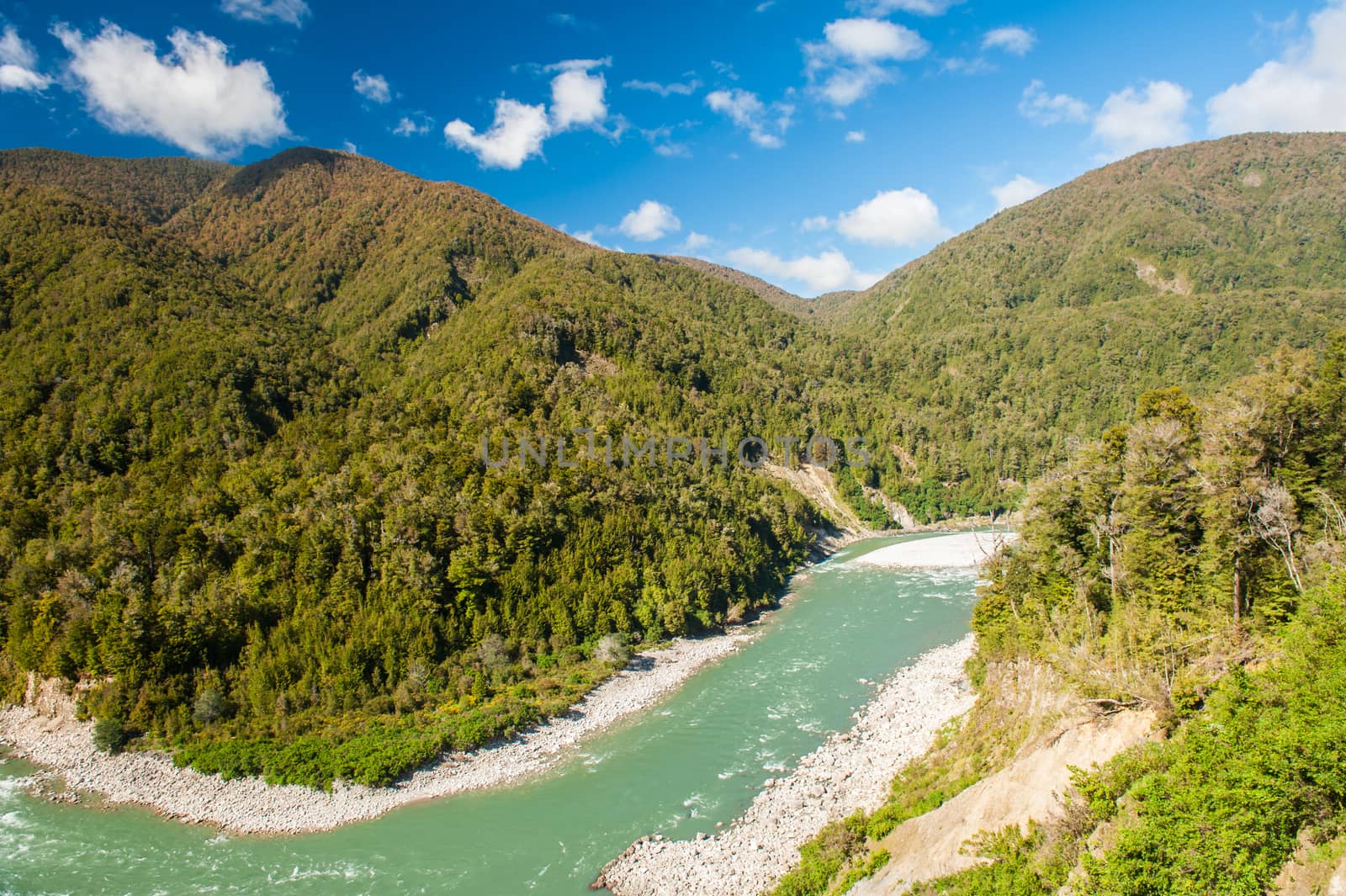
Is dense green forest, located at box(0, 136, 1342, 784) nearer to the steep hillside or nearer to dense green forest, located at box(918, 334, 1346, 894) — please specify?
the steep hillside

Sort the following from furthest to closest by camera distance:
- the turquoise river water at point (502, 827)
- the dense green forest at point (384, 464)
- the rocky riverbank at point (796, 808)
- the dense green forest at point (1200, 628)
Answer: the dense green forest at point (384, 464)
the turquoise river water at point (502, 827)
the rocky riverbank at point (796, 808)
the dense green forest at point (1200, 628)

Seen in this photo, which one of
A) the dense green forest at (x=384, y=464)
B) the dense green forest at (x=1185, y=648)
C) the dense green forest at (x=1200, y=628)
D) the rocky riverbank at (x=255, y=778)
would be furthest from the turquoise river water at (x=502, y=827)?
the dense green forest at (x=1200, y=628)

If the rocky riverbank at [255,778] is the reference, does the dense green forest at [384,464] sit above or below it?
above

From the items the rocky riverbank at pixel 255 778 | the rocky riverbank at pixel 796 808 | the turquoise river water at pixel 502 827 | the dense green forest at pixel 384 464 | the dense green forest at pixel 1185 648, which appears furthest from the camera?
the dense green forest at pixel 384 464

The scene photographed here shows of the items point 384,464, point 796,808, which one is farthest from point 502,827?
point 384,464

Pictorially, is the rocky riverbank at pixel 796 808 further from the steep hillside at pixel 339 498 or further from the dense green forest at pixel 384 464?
the steep hillside at pixel 339 498

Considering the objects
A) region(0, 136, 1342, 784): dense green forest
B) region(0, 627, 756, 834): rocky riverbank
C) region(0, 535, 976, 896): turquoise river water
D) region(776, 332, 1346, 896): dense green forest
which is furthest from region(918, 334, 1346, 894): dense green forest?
region(0, 627, 756, 834): rocky riverbank

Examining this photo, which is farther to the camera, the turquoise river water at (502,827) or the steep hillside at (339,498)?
the steep hillside at (339,498)
